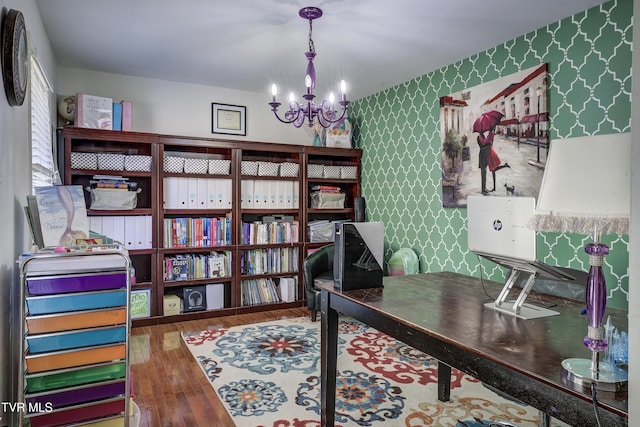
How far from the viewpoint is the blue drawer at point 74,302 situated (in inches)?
69.3

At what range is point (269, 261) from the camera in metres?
4.59

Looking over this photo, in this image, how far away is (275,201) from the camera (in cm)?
461

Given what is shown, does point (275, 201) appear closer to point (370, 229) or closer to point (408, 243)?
point (408, 243)

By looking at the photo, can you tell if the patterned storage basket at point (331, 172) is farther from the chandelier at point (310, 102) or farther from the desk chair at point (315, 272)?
the chandelier at point (310, 102)


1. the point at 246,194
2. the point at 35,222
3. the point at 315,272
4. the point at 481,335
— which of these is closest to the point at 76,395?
the point at 35,222

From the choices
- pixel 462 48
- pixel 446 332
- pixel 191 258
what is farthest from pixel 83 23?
pixel 446 332

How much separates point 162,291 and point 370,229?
2699 mm

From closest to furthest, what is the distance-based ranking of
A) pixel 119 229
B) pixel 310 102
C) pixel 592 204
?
pixel 592 204
pixel 310 102
pixel 119 229

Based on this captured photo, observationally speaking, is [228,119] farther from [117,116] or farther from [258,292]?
[258,292]

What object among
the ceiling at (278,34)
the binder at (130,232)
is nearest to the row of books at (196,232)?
the binder at (130,232)

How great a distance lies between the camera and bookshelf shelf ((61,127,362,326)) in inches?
157

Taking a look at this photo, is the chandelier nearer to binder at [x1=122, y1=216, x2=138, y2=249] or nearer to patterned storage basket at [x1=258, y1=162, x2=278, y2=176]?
patterned storage basket at [x1=258, y1=162, x2=278, y2=176]

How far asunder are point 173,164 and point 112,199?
66 cm

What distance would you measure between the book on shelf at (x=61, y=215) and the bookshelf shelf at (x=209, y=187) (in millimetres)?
1921
